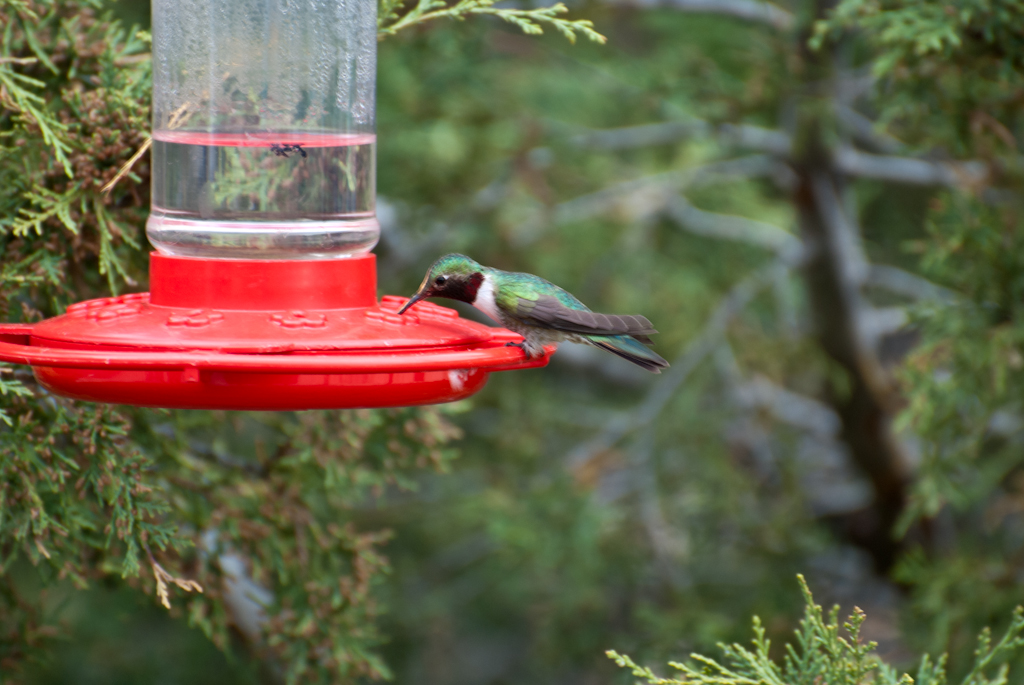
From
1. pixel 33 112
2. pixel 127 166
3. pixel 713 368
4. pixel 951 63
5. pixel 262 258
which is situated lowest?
pixel 713 368

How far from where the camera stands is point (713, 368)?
5.60 metres

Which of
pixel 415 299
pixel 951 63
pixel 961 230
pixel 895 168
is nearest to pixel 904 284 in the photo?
pixel 895 168

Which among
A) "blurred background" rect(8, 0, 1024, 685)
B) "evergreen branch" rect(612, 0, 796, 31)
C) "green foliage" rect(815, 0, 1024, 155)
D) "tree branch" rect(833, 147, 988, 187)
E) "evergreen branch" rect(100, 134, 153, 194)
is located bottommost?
"blurred background" rect(8, 0, 1024, 685)

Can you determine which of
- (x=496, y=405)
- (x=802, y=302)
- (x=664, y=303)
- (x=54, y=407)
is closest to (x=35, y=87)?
(x=54, y=407)

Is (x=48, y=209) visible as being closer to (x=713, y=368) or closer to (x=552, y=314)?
(x=552, y=314)

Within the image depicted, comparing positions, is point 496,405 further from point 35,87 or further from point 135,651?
point 35,87

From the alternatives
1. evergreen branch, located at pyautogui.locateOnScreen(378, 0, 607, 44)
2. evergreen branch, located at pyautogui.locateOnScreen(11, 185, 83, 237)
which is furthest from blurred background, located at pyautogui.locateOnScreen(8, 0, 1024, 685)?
evergreen branch, located at pyautogui.locateOnScreen(378, 0, 607, 44)

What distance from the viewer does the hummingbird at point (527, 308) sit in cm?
260

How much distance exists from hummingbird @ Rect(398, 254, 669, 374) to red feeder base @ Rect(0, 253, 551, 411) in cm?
21

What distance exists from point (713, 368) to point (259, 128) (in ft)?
11.4

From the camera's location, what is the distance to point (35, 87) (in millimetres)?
2863

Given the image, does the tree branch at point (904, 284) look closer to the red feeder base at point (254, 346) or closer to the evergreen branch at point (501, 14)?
the evergreen branch at point (501, 14)

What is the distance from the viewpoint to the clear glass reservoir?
260 cm

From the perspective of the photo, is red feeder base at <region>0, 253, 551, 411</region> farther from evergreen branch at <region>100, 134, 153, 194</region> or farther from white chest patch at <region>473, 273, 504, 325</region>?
white chest patch at <region>473, 273, 504, 325</region>
